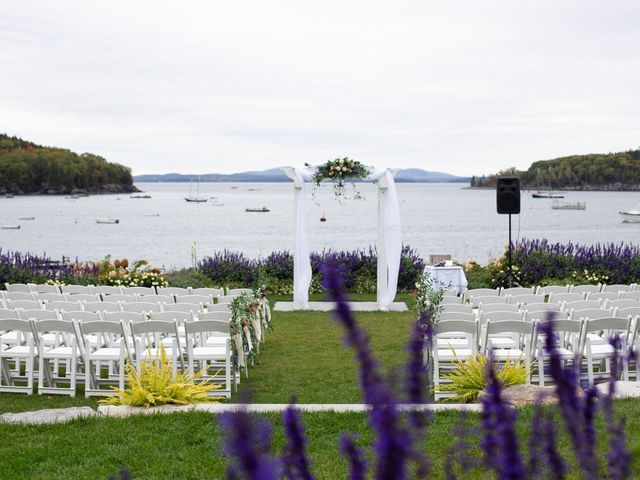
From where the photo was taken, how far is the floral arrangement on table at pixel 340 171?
639 inches

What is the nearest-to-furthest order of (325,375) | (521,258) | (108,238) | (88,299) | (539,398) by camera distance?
(539,398), (325,375), (88,299), (521,258), (108,238)

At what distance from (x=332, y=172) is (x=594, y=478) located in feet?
48.0

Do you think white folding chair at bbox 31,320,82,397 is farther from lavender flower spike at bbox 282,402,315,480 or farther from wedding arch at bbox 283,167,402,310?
lavender flower spike at bbox 282,402,315,480

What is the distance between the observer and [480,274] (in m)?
19.8

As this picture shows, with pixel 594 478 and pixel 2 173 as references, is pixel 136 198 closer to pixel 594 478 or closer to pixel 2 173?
pixel 2 173

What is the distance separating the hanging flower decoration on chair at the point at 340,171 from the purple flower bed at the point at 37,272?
5156 millimetres

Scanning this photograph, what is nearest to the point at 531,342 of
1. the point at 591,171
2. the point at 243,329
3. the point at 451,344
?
the point at 451,344

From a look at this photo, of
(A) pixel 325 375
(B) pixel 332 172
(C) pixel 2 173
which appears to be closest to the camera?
(A) pixel 325 375

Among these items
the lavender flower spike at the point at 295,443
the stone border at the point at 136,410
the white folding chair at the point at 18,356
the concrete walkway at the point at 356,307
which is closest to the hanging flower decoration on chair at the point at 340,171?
the concrete walkway at the point at 356,307

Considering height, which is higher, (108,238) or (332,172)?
(332,172)

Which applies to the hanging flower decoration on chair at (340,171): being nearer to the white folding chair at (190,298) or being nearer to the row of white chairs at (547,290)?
the row of white chairs at (547,290)

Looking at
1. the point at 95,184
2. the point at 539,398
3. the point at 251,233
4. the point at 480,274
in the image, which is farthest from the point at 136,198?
Result: the point at 539,398

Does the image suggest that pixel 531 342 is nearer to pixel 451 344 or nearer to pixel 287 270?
pixel 451 344

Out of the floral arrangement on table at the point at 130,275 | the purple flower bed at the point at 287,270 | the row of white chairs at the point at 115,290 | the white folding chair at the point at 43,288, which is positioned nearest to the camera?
the row of white chairs at the point at 115,290
